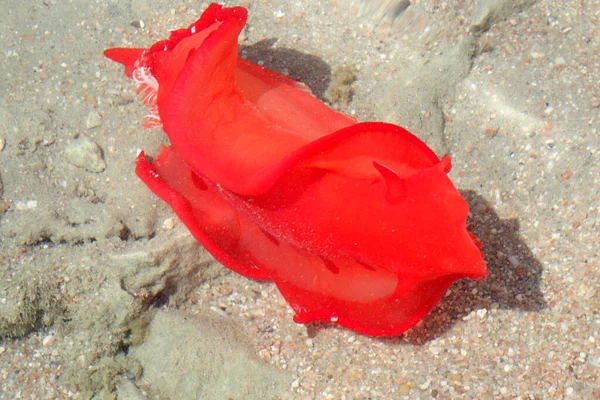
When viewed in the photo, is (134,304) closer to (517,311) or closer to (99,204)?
(99,204)

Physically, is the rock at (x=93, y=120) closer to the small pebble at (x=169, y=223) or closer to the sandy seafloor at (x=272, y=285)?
the sandy seafloor at (x=272, y=285)

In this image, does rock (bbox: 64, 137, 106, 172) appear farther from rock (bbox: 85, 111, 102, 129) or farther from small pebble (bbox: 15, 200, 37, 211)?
small pebble (bbox: 15, 200, 37, 211)

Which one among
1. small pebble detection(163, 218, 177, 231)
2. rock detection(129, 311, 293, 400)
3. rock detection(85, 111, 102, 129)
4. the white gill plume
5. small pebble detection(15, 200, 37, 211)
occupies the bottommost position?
rock detection(129, 311, 293, 400)

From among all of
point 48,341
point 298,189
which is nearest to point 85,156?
point 48,341

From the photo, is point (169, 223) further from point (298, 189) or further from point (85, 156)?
point (298, 189)

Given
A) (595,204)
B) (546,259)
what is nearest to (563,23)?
(595,204)

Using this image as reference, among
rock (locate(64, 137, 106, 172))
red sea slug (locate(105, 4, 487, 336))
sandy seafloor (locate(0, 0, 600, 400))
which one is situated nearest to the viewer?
red sea slug (locate(105, 4, 487, 336))

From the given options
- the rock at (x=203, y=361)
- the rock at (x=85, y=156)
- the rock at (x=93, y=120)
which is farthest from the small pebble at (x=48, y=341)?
the rock at (x=93, y=120)

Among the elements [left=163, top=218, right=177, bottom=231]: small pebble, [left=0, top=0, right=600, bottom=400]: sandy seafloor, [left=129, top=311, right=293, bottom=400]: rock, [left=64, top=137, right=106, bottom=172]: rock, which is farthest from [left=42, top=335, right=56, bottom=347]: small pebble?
[left=64, top=137, right=106, bottom=172]: rock
